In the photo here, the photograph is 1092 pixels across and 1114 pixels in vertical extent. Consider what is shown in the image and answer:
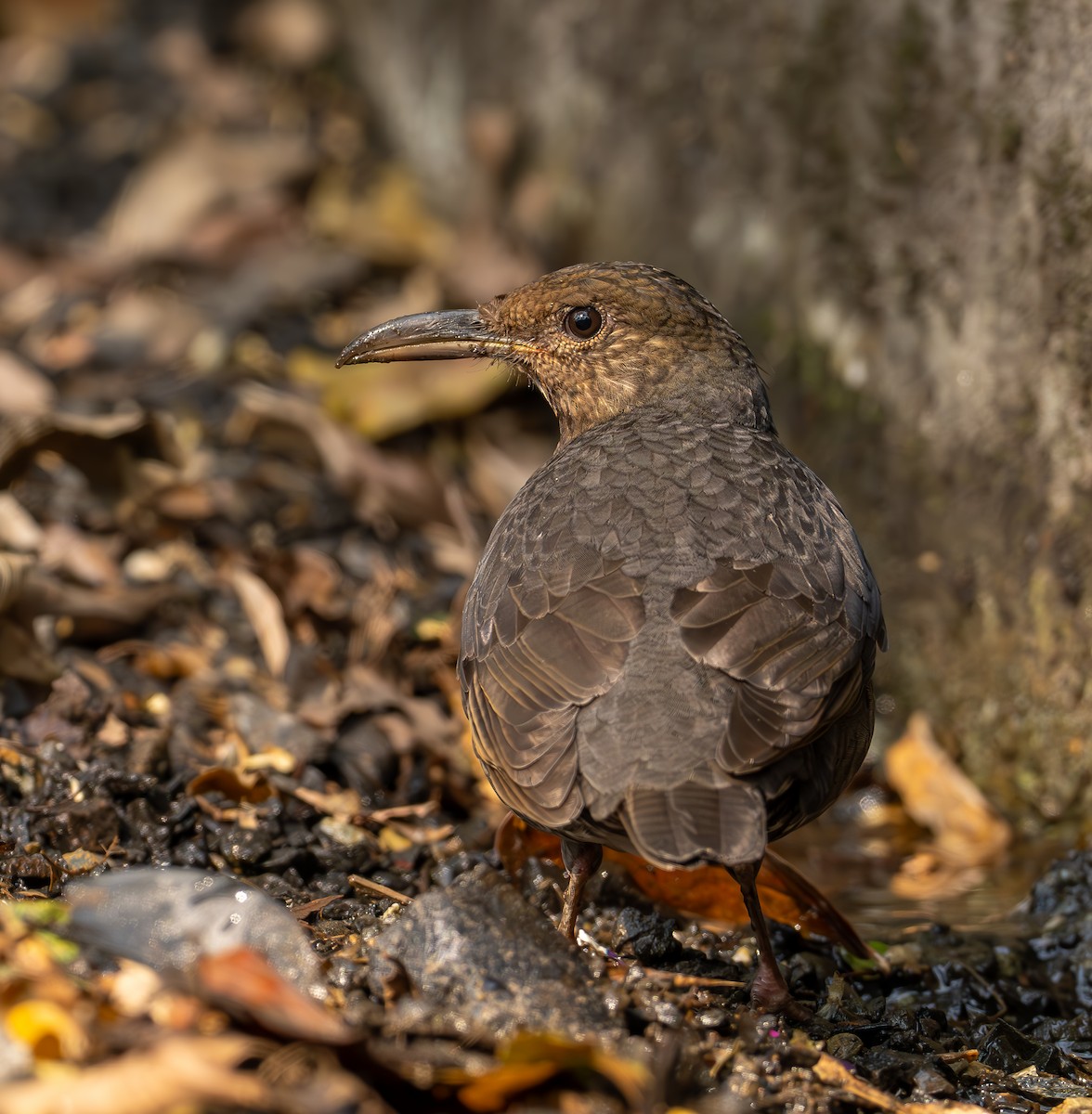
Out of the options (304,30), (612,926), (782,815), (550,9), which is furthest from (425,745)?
(304,30)

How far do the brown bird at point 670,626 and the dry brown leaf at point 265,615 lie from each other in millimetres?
1347

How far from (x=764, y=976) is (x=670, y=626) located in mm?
973

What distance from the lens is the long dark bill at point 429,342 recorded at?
532 cm

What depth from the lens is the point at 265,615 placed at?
5.90 meters

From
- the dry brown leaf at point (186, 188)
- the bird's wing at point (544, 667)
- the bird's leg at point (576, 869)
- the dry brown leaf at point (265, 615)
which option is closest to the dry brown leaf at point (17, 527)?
the dry brown leaf at point (265, 615)

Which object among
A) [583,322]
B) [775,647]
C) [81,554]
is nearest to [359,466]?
[81,554]

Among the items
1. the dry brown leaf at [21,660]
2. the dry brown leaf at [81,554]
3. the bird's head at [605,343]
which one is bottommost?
the dry brown leaf at [81,554]

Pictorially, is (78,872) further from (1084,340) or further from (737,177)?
(737,177)

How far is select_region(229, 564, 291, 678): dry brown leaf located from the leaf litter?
2 centimetres

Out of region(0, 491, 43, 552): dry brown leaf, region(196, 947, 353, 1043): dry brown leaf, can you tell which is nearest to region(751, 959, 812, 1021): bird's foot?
region(196, 947, 353, 1043): dry brown leaf

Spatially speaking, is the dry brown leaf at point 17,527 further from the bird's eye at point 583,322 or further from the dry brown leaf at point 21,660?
the bird's eye at point 583,322

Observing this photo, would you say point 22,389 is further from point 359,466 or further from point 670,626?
point 670,626

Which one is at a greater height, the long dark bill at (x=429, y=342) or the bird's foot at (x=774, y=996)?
the long dark bill at (x=429, y=342)

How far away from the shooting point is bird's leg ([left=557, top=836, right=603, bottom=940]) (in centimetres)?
428
